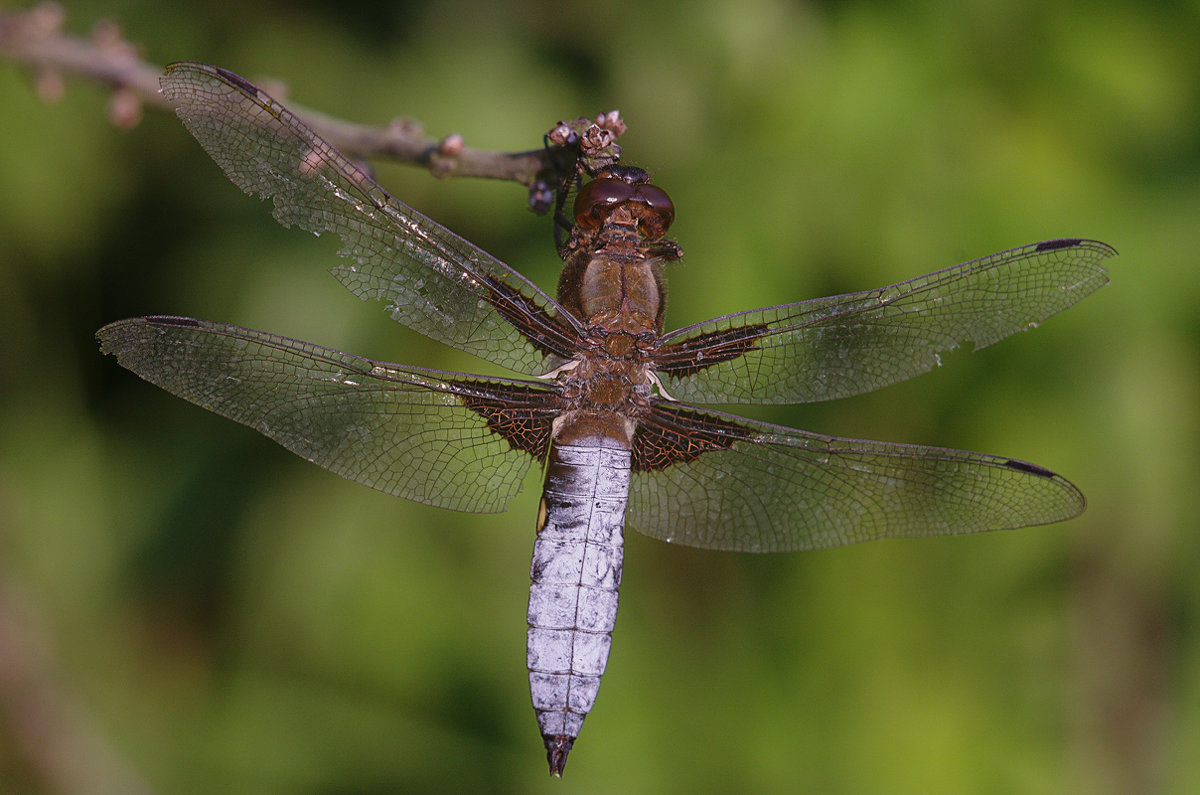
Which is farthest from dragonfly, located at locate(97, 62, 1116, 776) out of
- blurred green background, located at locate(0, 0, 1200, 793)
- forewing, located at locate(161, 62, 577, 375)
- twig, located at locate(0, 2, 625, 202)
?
blurred green background, located at locate(0, 0, 1200, 793)

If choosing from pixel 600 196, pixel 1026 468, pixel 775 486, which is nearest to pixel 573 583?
pixel 775 486

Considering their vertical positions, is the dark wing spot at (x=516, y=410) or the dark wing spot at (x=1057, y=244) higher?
the dark wing spot at (x=1057, y=244)

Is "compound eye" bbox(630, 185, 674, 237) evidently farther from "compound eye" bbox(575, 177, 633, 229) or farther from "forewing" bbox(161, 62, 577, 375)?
"forewing" bbox(161, 62, 577, 375)

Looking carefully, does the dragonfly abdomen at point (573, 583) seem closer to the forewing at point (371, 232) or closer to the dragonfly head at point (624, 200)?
the forewing at point (371, 232)

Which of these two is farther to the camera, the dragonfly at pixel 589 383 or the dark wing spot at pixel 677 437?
the dark wing spot at pixel 677 437

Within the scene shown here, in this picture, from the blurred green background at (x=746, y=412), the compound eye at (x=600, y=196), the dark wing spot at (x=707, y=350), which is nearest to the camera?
the compound eye at (x=600, y=196)

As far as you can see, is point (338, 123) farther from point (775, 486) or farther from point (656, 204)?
point (775, 486)

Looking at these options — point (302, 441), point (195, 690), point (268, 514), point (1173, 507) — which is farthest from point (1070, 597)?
point (195, 690)

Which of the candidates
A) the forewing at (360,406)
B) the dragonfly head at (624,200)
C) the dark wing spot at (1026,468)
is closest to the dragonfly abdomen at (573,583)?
the forewing at (360,406)
